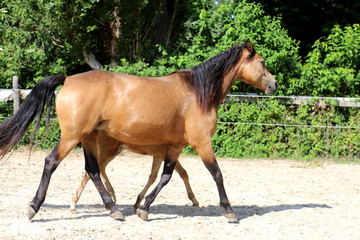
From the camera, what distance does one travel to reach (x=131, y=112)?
5.12 meters

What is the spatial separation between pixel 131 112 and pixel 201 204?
6.42ft

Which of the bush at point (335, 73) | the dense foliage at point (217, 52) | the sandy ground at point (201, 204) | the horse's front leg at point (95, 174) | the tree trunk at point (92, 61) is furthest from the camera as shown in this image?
the tree trunk at point (92, 61)

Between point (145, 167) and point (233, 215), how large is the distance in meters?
4.16

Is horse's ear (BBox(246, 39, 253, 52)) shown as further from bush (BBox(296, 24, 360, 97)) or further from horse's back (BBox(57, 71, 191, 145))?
bush (BBox(296, 24, 360, 97))

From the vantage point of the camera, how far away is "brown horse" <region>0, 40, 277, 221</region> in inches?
195

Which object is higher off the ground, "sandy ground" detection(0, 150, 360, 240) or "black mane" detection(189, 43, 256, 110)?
"black mane" detection(189, 43, 256, 110)

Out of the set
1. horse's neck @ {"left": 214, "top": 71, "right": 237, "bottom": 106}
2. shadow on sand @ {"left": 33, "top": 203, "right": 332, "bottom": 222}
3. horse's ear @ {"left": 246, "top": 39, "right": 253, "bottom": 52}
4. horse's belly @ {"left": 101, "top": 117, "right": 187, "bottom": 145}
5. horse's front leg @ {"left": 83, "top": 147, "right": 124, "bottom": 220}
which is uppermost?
horse's ear @ {"left": 246, "top": 39, "right": 253, "bottom": 52}

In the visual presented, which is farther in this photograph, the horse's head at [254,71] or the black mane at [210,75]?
the horse's head at [254,71]

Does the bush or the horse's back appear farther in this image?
the bush

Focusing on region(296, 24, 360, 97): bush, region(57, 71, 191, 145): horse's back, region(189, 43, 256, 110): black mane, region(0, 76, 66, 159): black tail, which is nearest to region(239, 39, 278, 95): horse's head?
region(189, 43, 256, 110): black mane

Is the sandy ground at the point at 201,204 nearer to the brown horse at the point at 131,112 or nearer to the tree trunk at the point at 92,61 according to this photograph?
the brown horse at the point at 131,112

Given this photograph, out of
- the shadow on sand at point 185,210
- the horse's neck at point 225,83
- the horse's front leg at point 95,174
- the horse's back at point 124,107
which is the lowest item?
the shadow on sand at point 185,210

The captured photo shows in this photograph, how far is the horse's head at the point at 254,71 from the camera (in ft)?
19.2

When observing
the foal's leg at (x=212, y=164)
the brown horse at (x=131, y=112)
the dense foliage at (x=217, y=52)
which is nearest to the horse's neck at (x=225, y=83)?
the brown horse at (x=131, y=112)
